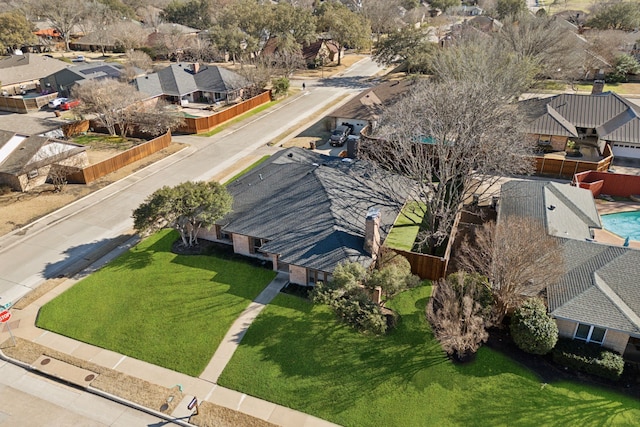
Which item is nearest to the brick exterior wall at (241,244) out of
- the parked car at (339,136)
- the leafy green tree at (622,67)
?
the parked car at (339,136)

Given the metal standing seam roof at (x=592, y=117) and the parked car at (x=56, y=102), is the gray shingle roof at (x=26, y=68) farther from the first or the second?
the metal standing seam roof at (x=592, y=117)

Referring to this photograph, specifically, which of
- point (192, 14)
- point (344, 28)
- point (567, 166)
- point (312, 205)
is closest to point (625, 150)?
point (567, 166)

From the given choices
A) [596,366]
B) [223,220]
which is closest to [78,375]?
[223,220]

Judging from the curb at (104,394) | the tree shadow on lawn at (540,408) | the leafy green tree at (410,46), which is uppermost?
the leafy green tree at (410,46)

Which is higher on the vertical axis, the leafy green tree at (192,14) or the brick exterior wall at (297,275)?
the leafy green tree at (192,14)

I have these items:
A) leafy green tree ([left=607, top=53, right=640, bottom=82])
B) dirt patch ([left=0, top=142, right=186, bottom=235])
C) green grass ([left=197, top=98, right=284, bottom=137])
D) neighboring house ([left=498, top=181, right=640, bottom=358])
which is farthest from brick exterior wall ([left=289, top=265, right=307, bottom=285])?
leafy green tree ([left=607, top=53, right=640, bottom=82])

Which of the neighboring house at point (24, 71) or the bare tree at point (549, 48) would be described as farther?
the neighboring house at point (24, 71)

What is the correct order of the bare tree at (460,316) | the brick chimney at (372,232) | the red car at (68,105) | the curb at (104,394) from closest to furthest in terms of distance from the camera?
1. the curb at (104,394)
2. the bare tree at (460,316)
3. the brick chimney at (372,232)
4. the red car at (68,105)
